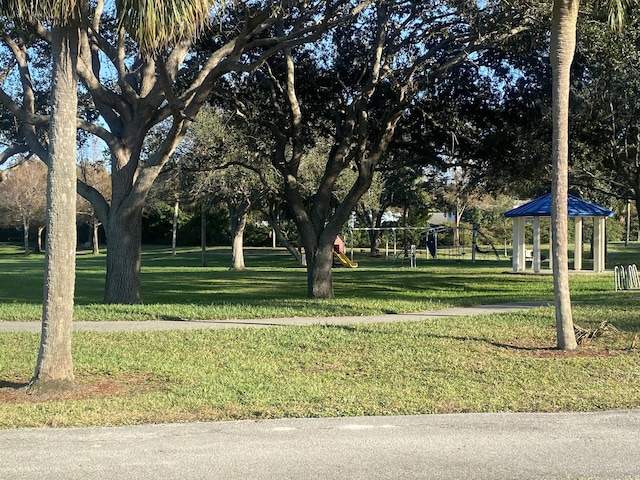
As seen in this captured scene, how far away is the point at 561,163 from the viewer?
34.4 ft

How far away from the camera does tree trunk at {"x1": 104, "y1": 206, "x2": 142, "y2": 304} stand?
54.8 ft

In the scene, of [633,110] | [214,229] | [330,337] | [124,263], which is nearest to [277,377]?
[330,337]

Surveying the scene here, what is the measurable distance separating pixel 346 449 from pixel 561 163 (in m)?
6.32

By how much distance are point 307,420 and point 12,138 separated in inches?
726

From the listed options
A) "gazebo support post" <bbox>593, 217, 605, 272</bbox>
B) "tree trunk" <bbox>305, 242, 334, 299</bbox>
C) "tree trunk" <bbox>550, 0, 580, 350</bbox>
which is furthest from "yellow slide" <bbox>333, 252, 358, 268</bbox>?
"tree trunk" <bbox>550, 0, 580, 350</bbox>

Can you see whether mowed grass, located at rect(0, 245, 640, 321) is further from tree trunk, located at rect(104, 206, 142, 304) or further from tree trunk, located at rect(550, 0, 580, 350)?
tree trunk, located at rect(550, 0, 580, 350)

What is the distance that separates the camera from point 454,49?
18.4 m

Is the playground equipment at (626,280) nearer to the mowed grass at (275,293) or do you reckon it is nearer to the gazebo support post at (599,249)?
the mowed grass at (275,293)

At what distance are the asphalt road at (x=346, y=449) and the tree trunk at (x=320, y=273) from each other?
1163 cm

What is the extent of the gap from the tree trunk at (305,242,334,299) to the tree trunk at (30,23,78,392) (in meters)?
10.8

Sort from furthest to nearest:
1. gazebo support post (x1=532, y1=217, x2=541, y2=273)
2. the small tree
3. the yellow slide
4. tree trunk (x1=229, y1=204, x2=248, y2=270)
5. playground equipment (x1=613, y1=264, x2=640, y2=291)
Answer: the small tree → the yellow slide → tree trunk (x1=229, y1=204, x2=248, y2=270) → gazebo support post (x1=532, y1=217, x2=541, y2=273) → playground equipment (x1=613, y1=264, x2=640, y2=291)

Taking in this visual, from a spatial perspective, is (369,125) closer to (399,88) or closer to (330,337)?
(399,88)

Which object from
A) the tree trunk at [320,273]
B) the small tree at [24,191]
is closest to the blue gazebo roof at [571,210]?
the tree trunk at [320,273]

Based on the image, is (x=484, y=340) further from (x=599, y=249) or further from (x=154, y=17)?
(x=599, y=249)
